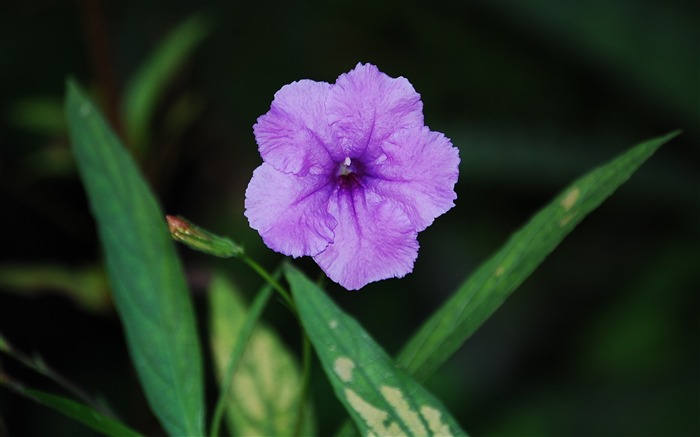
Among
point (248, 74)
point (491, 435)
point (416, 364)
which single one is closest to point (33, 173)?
point (248, 74)

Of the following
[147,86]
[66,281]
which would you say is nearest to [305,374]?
[66,281]

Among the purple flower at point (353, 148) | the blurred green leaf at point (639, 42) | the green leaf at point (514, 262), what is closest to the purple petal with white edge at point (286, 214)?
the purple flower at point (353, 148)

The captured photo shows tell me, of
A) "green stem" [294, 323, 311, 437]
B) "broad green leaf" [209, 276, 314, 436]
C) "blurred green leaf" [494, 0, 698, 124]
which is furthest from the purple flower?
"blurred green leaf" [494, 0, 698, 124]

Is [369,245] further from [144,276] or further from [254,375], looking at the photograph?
[254,375]

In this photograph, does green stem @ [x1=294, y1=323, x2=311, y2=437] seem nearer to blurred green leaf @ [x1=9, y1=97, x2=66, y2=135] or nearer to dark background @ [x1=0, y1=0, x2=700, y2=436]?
dark background @ [x1=0, y1=0, x2=700, y2=436]

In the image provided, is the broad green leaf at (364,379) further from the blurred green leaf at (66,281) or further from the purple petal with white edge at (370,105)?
the blurred green leaf at (66,281)

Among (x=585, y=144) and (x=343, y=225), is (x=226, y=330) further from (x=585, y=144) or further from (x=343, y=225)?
(x=585, y=144)
